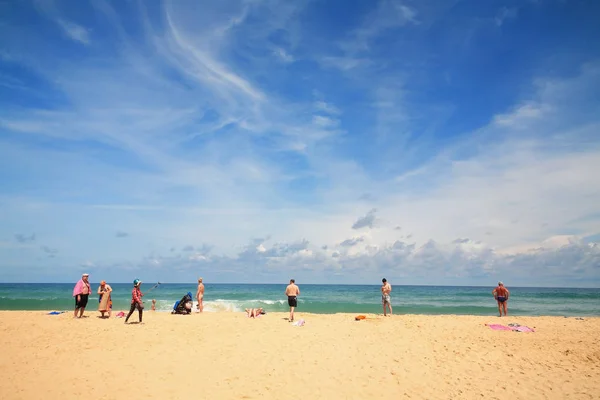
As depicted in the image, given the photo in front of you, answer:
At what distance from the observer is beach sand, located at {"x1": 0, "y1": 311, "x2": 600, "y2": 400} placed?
290 inches

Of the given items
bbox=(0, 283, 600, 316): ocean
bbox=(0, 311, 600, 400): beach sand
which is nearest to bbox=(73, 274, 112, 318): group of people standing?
bbox=(0, 283, 600, 316): ocean

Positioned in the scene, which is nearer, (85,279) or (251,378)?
(251,378)

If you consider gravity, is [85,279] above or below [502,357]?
above

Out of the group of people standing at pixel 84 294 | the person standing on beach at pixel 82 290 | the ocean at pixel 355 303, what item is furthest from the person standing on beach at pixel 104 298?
the ocean at pixel 355 303

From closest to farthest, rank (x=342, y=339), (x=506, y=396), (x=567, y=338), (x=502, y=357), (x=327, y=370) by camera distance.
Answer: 1. (x=506, y=396)
2. (x=327, y=370)
3. (x=502, y=357)
4. (x=342, y=339)
5. (x=567, y=338)

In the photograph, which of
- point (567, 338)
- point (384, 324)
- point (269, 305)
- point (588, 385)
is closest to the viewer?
point (588, 385)

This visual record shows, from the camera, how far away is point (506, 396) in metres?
7.26

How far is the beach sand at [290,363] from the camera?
738 cm

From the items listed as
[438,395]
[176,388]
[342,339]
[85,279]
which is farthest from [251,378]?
[85,279]

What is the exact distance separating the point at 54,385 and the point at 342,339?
8017 millimetres

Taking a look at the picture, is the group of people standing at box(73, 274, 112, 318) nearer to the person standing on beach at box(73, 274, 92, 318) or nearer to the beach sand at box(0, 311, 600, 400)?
the person standing on beach at box(73, 274, 92, 318)

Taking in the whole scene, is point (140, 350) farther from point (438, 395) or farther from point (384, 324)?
point (384, 324)

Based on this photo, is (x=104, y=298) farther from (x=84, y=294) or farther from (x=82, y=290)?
(x=82, y=290)

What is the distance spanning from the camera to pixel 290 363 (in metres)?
9.22
